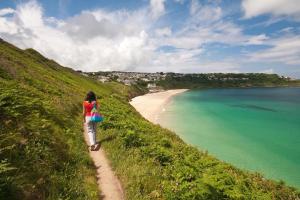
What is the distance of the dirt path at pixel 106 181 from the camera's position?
899 cm

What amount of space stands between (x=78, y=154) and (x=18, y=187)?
16.0ft

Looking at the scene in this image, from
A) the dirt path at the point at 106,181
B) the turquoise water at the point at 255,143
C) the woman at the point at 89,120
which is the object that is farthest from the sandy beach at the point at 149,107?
the dirt path at the point at 106,181

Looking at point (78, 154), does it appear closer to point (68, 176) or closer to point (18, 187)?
point (68, 176)

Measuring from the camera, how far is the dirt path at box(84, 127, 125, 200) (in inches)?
354

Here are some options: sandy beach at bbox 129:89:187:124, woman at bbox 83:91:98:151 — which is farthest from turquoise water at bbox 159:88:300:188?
woman at bbox 83:91:98:151

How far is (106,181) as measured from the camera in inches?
396

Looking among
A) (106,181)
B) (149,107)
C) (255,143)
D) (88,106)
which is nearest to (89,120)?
(88,106)

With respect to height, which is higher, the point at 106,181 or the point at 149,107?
the point at 106,181

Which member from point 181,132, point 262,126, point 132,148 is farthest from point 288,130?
point 132,148

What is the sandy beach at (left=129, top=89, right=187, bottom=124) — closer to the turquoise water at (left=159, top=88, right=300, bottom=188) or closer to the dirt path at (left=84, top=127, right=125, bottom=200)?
the turquoise water at (left=159, top=88, right=300, bottom=188)

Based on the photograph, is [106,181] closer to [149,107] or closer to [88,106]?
[88,106]

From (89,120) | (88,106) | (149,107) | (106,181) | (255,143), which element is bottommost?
(149,107)

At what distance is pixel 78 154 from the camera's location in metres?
11.6

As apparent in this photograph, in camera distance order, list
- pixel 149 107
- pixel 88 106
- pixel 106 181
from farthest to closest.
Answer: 1. pixel 149 107
2. pixel 88 106
3. pixel 106 181
